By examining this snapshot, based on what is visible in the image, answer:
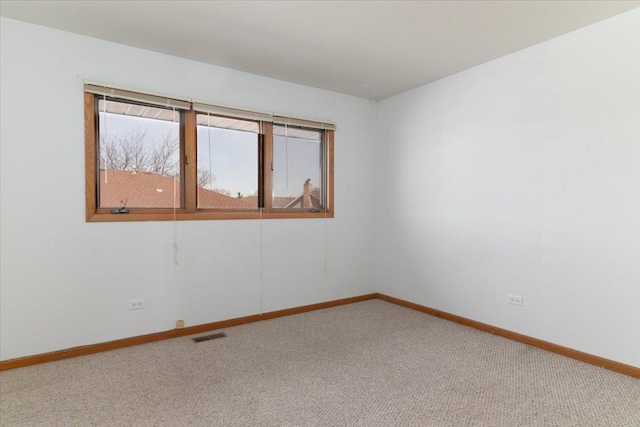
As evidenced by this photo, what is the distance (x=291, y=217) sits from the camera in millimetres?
4043

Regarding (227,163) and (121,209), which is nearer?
(121,209)

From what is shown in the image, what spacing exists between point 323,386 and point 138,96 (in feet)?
9.23

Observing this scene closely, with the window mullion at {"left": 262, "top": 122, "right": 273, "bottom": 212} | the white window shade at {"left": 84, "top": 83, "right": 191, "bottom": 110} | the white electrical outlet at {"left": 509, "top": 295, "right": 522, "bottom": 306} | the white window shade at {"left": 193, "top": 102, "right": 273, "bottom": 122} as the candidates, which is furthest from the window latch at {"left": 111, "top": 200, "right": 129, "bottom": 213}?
the white electrical outlet at {"left": 509, "top": 295, "right": 522, "bottom": 306}

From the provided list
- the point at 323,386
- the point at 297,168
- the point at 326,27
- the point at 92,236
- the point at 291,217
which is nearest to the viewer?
the point at 323,386

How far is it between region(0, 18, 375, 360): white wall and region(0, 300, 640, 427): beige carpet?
35 centimetres

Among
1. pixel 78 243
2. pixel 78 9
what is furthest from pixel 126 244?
pixel 78 9

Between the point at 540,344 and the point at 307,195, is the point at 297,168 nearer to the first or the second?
the point at 307,195

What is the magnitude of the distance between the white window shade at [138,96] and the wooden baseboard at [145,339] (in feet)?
6.85

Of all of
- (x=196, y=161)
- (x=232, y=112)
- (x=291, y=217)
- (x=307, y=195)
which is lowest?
(x=291, y=217)

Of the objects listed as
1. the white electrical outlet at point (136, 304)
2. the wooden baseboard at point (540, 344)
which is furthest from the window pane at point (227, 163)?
the wooden baseboard at point (540, 344)

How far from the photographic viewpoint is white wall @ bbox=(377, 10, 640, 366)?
2.58 m

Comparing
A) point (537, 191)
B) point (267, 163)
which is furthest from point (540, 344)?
point (267, 163)

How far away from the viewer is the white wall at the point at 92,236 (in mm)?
2674

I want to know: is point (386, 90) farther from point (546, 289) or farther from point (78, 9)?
point (78, 9)
